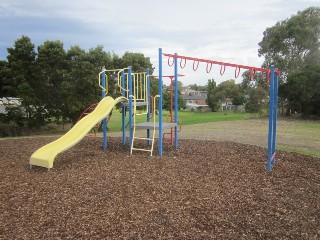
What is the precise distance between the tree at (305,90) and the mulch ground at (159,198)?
17.6 meters

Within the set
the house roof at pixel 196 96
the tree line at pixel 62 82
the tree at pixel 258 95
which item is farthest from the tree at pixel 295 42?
the house roof at pixel 196 96

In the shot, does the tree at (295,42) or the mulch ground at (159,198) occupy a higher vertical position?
the tree at (295,42)

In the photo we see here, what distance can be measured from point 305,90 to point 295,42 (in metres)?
6.96

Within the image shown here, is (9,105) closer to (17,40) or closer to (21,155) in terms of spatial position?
(17,40)

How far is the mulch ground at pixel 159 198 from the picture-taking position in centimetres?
372

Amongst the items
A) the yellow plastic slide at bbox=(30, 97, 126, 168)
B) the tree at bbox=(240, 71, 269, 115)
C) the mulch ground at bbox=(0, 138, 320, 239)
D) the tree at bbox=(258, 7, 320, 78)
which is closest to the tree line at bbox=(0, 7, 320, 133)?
the tree at bbox=(240, 71, 269, 115)

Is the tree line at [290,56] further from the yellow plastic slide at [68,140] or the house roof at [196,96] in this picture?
the house roof at [196,96]

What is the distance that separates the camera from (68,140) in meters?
7.45

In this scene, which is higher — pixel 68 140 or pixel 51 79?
pixel 51 79

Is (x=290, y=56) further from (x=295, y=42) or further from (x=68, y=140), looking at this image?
(x=68, y=140)

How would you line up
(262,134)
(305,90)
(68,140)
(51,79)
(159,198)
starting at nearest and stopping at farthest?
(159,198) → (68,140) → (262,134) → (51,79) → (305,90)

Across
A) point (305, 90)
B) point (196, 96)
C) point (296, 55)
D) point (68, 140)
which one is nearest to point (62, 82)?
point (68, 140)

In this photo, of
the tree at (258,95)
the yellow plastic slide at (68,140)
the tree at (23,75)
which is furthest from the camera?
the tree at (258,95)

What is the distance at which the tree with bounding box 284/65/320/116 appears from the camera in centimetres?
2336
